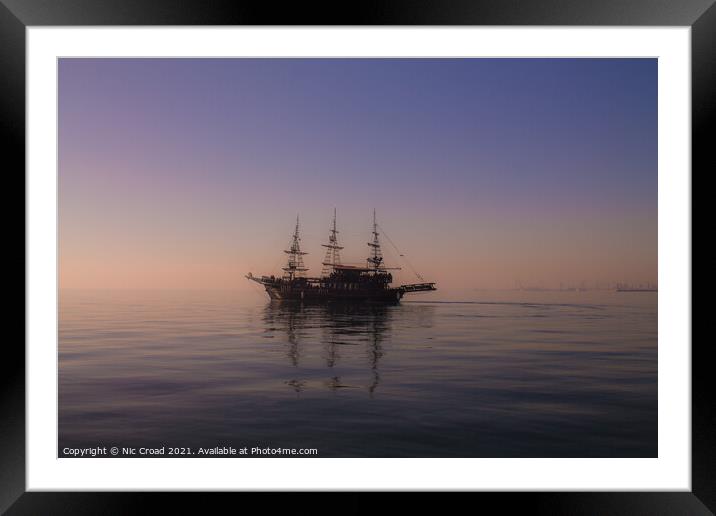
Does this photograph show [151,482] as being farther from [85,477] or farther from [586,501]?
[586,501]

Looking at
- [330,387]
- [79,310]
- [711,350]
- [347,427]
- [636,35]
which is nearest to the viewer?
[711,350]

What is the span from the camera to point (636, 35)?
3941mm

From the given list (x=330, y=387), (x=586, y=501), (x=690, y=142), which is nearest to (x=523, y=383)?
(x=330, y=387)

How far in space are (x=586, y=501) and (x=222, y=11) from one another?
371 centimetres

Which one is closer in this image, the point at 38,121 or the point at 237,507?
the point at 237,507

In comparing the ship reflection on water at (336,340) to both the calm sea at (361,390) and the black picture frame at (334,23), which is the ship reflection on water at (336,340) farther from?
the black picture frame at (334,23)

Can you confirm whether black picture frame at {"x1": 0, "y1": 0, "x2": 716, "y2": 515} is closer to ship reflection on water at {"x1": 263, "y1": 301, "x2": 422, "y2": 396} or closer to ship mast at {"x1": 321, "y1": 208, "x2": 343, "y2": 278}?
ship reflection on water at {"x1": 263, "y1": 301, "x2": 422, "y2": 396}

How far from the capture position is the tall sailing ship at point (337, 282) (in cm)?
2728

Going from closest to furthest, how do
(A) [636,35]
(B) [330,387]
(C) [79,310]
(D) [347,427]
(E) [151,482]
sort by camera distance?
(E) [151,482]
(A) [636,35]
(D) [347,427]
(B) [330,387]
(C) [79,310]

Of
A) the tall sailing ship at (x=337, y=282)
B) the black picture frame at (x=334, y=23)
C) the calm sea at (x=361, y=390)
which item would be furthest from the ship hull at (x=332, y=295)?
the black picture frame at (x=334, y=23)

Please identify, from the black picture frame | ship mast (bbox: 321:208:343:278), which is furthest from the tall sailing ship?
the black picture frame

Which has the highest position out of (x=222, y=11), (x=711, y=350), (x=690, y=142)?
(x=222, y=11)

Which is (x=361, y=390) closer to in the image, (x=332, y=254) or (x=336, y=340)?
(x=336, y=340)

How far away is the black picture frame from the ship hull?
78.1 feet
